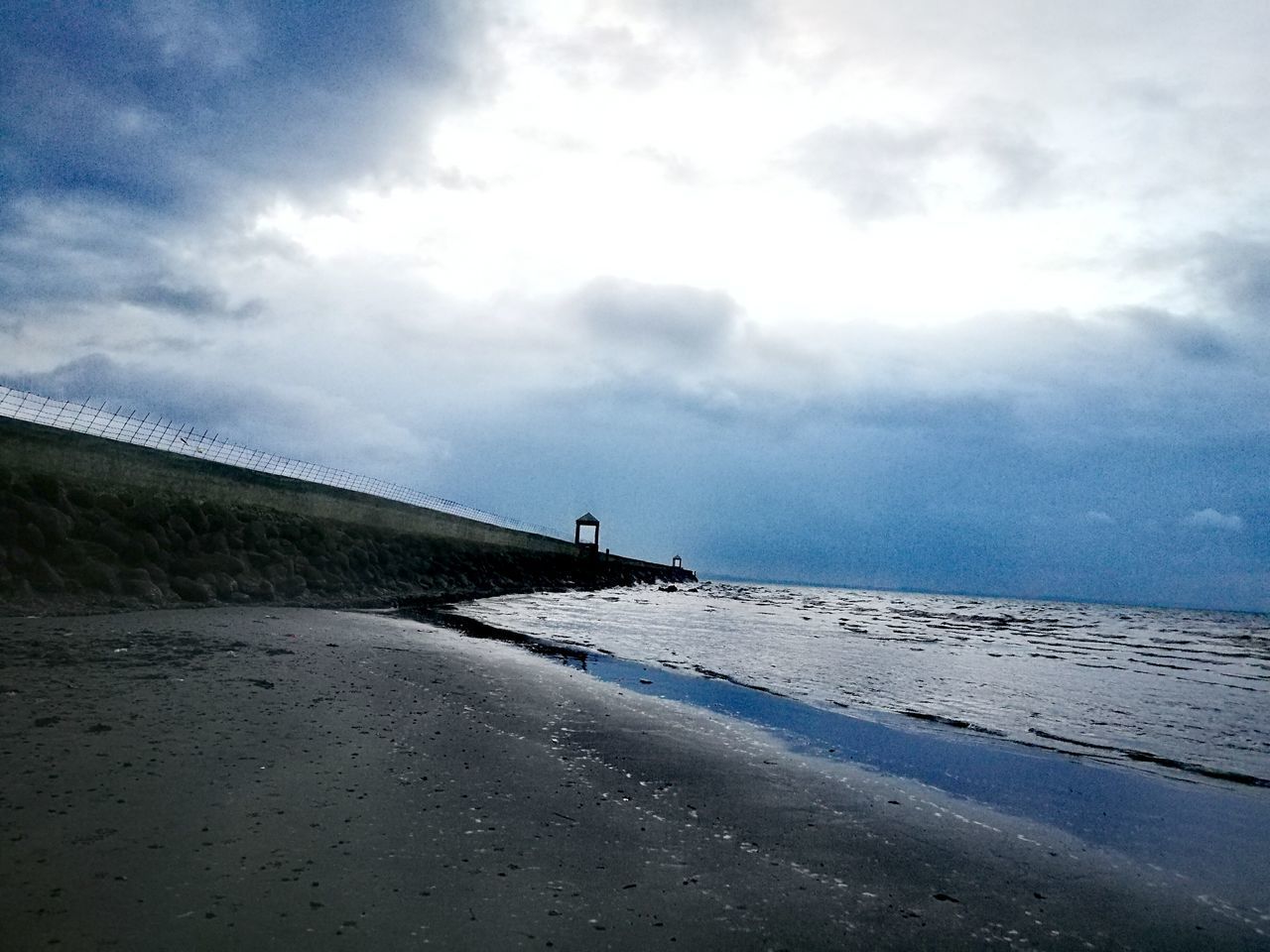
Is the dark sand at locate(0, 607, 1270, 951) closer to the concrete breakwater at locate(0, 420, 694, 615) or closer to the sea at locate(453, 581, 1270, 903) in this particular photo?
the sea at locate(453, 581, 1270, 903)

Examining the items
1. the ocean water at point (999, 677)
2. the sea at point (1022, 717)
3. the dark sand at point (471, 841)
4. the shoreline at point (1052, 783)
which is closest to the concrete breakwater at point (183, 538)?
the ocean water at point (999, 677)

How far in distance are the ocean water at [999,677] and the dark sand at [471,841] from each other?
3757 mm

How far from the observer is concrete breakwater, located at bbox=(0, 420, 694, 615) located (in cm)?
1205

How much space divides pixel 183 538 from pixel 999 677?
1840 centimetres

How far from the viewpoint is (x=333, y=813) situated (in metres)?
3.78

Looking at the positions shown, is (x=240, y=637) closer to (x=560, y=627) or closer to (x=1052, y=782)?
(x=560, y=627)

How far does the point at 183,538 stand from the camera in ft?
54.4

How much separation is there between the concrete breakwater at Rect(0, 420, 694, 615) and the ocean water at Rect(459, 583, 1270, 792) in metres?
4.91

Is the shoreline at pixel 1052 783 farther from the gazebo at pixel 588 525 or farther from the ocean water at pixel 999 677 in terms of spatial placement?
the gazebo at pixel 588 525

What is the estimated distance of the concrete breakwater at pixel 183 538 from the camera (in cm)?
1205

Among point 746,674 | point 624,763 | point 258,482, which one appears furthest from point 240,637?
point 258,482

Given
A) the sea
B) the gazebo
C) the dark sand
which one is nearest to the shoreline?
the sea

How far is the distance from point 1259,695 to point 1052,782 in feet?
31.1

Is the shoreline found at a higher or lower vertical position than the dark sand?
lower
